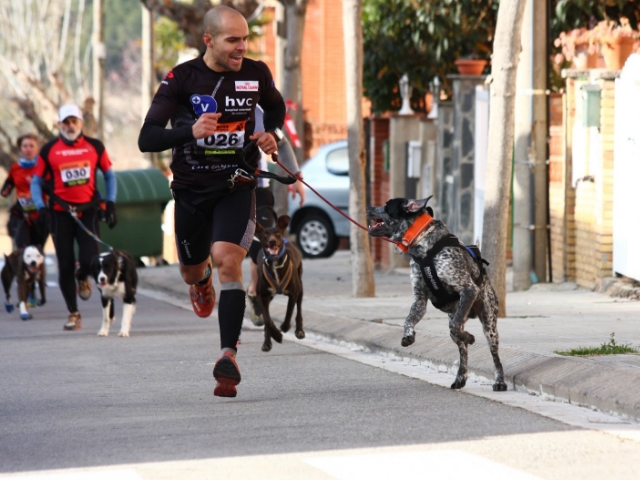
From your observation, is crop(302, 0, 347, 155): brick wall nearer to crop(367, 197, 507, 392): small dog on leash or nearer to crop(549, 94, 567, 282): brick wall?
crop(549, 94, 567, 282): brick wall

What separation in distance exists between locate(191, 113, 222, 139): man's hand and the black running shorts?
627mm

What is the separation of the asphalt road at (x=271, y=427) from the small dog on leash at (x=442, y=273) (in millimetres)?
368

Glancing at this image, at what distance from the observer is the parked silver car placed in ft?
82.3

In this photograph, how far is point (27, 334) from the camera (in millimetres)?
13133

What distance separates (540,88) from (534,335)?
192 inches

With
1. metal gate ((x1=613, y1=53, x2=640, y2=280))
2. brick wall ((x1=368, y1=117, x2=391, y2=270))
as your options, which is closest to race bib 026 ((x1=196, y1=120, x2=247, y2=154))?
metal gate ((x1=613, y1=53, x2=640, y2=280))

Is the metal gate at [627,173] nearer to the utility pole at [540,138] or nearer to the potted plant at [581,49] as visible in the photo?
the utility pole at [540,138]

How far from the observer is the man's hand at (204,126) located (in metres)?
7.62

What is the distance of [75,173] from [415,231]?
5.71 meters

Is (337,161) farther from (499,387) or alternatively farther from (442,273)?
(442,273)

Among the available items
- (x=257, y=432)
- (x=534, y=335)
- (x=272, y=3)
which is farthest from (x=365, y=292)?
(x=272, y=3)

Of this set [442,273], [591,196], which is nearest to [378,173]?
[591,196]

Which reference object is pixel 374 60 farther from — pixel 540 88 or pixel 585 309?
pixel 585 309

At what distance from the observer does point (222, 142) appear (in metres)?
8.11
